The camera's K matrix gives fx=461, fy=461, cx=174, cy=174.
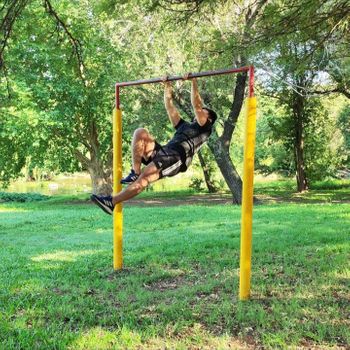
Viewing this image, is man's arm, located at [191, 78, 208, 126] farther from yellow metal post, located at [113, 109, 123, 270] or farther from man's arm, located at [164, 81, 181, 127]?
yellow metal post, located at [113, 109, 123, 270]

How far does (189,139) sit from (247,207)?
990mm

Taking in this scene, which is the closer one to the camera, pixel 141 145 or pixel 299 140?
pixel 141 145

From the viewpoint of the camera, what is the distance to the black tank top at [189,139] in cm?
478

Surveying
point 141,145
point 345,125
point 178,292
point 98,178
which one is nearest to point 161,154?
point 141,145

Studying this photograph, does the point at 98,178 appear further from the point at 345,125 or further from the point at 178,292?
the point at 178,292

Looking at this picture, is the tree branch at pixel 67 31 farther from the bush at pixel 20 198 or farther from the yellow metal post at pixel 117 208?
the bush at pixel 20 198

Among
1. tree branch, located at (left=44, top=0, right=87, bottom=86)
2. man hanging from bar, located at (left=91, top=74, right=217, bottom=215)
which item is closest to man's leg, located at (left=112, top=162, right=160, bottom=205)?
man hanging from bar, located at (left=91, top=74, right=217, bottom=215)

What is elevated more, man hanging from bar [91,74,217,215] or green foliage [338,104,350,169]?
green foliage [338,104,350,169]

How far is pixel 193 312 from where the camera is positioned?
3906mm

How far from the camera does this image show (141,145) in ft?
15.5

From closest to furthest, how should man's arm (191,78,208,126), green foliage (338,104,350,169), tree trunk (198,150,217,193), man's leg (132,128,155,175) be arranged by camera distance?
man's leg (132,128,155,175), man's arm (191,78,208,126), tree trunk (198,150,217,193), green foliage (338,104,350,169)

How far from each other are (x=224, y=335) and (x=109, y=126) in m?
18.2

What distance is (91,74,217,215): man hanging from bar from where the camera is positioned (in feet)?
15.2

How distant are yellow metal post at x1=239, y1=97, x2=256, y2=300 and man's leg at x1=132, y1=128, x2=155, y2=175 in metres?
1.01
